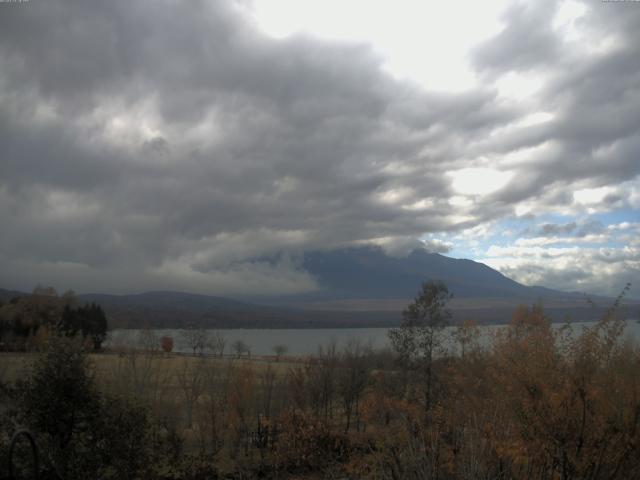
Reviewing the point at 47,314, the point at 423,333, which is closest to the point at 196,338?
the point at 47,314

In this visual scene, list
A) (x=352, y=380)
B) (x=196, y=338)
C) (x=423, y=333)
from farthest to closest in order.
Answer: (x=196, y=338) < (x=352, y=380) < (x=423, y=333)

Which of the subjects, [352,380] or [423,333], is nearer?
[423,333]

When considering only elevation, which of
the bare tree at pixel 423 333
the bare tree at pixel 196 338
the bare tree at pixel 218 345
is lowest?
the bare tree at pixel 196 338

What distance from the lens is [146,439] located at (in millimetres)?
15250

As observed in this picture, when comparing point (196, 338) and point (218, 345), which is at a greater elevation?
point (218, 345)

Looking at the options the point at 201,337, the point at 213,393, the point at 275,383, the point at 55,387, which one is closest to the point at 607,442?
the point at 55,387

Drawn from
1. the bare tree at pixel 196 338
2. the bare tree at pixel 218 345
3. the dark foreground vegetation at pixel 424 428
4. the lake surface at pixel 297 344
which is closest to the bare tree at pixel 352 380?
the lake surface at pixel 297 344

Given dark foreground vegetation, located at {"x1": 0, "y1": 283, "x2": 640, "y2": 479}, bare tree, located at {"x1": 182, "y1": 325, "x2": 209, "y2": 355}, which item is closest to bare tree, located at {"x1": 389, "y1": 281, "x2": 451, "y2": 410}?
dark foreground vegetation, located at {"x1": 0, "y1": 283, "x2": 640, "y2": 479}

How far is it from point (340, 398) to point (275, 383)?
4767mm

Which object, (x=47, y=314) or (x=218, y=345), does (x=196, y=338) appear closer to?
(x=47, y=314)

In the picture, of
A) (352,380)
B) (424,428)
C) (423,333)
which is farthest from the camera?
(352,380)

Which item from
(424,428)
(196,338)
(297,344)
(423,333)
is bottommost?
(297,344)

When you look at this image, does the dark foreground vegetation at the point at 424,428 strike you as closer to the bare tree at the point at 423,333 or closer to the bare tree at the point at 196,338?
the bare tree at the point at 423,333

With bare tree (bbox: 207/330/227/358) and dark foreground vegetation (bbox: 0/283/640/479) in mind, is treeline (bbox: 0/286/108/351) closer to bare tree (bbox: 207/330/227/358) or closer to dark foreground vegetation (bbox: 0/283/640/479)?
bare tree (bbox: 207/330/227/358)
